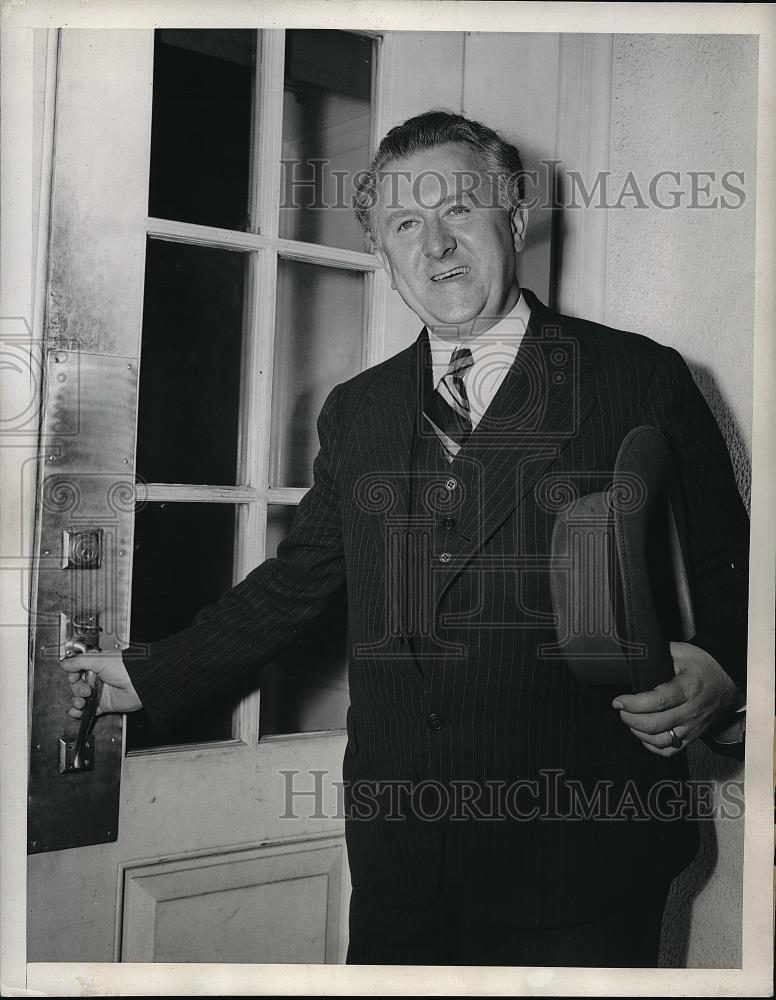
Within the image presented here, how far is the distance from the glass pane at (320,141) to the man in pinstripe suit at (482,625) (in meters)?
0.05

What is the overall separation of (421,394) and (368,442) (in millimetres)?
112

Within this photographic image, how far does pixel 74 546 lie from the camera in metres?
1.28

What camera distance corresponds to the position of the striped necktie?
4.24 feet

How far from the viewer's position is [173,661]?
1.30m

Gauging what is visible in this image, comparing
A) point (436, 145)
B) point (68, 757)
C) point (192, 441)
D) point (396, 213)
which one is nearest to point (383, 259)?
point (396, 213)

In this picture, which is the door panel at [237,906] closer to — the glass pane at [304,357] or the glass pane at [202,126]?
the glass pane at [304,357]

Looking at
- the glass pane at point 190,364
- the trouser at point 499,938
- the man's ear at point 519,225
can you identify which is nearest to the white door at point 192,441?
the glass pane at point 190,364

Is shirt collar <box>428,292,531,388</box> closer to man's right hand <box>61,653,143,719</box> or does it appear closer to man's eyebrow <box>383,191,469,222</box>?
man's eyebrow <box>383,191,469,222</box>

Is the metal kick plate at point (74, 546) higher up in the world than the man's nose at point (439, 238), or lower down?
lower down

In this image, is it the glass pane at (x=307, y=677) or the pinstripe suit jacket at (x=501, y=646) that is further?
the glass pane at (x=307, y=677)

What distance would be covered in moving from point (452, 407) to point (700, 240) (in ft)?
1.63

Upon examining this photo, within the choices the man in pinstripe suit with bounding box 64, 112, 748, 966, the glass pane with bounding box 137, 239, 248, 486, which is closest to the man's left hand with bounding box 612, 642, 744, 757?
the man in pinstripe suit with bounding box 64, 112, 748, 966

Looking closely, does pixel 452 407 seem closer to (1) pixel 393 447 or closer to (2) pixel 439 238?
(1) pixel 393 447

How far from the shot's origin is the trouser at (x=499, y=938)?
1269 millimetres
